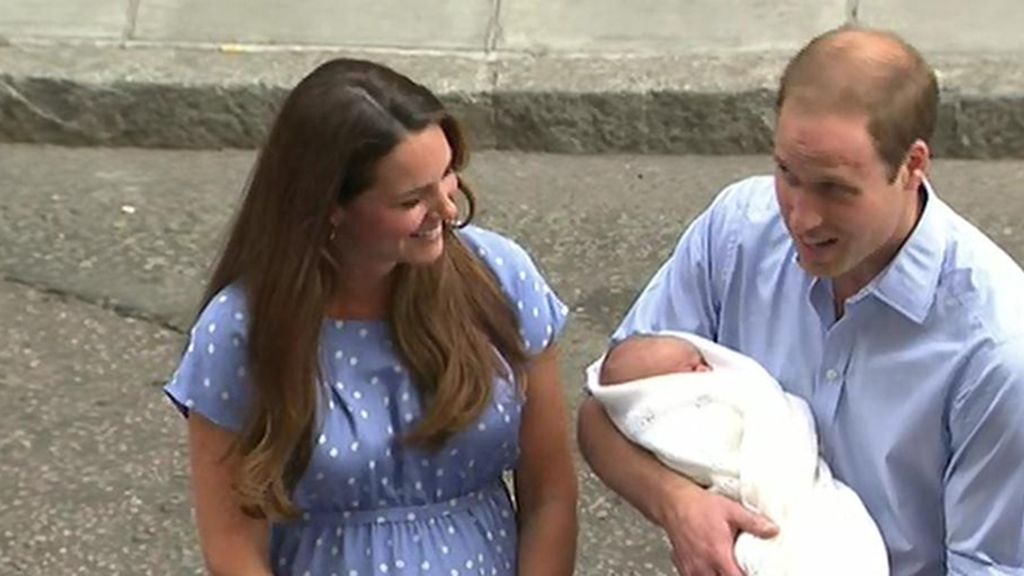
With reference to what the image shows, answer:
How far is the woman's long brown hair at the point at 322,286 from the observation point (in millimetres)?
2730

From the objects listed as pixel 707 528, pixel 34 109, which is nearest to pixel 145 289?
pixel 34 109

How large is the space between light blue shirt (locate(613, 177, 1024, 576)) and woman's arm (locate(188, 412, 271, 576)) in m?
0.74

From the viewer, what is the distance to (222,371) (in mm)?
2850

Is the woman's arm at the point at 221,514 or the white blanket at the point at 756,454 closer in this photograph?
the white blanket at the point at 756,454

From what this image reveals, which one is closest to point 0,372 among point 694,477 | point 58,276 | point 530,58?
point 58,276

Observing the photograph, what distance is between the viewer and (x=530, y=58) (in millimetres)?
6699

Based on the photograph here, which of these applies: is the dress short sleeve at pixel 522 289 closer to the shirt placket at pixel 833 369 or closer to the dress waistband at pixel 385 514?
the dress waistband at pixel 385 514

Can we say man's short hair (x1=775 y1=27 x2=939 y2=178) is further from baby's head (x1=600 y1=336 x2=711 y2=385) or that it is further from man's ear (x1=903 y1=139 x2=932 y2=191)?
baby's head (x1=600 y1=336 x2=711 y2=385)

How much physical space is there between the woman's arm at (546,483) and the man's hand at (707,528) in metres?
0.26

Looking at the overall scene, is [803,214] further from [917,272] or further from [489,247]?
[489,247]

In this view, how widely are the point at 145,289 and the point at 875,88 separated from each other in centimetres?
331

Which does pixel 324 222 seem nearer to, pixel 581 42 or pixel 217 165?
pixel 217 165

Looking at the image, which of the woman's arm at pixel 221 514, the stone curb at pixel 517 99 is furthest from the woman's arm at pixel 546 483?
the stone curb at pixel 517 99

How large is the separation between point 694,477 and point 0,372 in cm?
271
